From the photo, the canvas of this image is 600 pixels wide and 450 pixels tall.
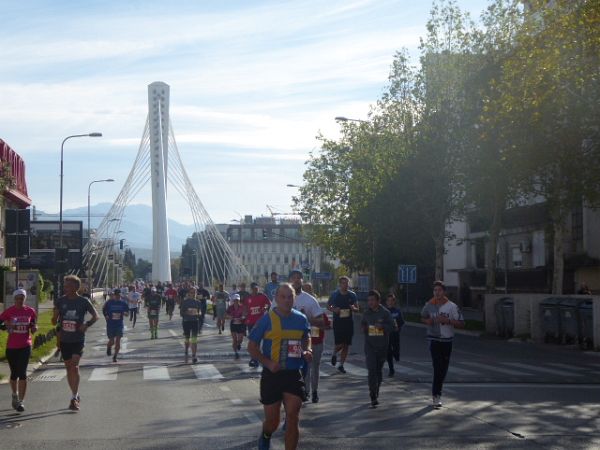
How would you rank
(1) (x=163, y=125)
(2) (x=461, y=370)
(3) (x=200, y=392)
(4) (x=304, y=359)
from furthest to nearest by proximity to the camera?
(1) (x=163, y=125) < (2) (x=461, y=370) < (3) (x=200, y=392) < (4) (x=304, y=359)

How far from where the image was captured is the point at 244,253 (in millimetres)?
180625

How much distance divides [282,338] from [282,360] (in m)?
0.21

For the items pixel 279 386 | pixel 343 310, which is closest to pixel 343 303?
pixel 343 310

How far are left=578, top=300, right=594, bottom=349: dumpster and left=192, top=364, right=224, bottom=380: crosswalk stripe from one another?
461 inches

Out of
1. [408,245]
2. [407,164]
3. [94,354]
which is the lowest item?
[94,354]

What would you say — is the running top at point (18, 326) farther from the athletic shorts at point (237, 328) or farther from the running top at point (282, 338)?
the athletic shorts at point (237, 328)

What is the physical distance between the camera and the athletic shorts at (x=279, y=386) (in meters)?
8.95

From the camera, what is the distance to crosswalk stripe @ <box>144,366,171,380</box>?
18.6 metres

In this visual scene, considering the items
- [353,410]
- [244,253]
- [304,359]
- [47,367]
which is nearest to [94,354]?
[47,367]

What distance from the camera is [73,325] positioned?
1355 cm

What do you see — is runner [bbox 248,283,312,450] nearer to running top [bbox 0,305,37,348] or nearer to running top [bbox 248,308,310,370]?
running top [bbox 248,308,310,370]

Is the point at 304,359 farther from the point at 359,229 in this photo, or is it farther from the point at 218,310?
the point at 359,229

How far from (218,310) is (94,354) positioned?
9.27 meters

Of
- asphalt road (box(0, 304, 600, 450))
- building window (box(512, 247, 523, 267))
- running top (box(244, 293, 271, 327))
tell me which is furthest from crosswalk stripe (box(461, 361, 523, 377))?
building window (box(512, 247, 523, 267))
